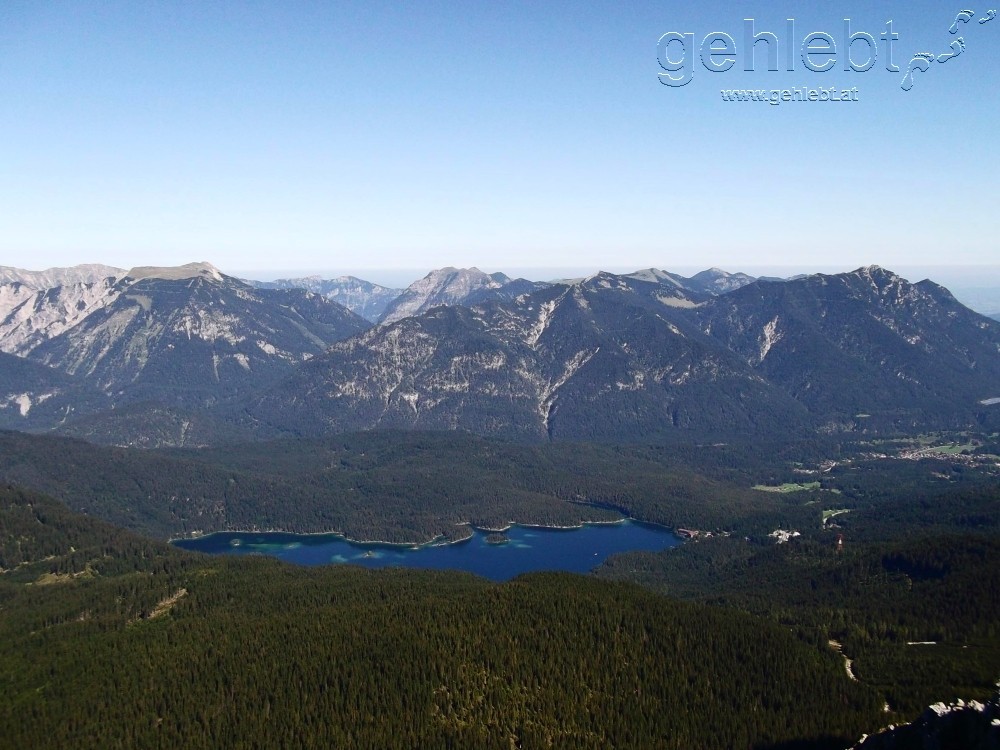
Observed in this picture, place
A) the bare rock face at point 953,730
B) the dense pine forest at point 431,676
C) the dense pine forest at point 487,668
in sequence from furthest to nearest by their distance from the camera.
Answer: the dense pine forest at point 487,668
the dense pine forest at point 431,676
the bare rock face at point 953,730

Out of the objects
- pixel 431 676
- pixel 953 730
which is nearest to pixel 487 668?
pixel 431 676

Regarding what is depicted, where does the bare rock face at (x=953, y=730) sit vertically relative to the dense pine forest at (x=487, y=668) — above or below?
above

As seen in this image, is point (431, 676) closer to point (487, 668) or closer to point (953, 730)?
point (487, 668)

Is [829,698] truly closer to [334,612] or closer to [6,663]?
[334,612]

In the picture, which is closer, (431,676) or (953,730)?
(953,730)

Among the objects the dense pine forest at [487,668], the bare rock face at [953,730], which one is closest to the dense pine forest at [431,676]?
the dense pine forest at [487,668]

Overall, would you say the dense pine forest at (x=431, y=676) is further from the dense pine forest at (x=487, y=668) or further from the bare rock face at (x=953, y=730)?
the bare rock face at (x=953, y=730)

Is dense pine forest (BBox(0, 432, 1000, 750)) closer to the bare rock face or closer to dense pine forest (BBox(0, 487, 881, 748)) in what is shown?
dense pine forest (BBox(0, 487, 881, 748))

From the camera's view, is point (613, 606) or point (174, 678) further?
point (613, 606)

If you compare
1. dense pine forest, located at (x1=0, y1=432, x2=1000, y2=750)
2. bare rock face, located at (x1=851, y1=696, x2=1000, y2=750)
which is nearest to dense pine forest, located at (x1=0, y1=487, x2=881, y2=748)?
dense pine forest, located at (x1=0, y1=432, x2=1000, y2=750)

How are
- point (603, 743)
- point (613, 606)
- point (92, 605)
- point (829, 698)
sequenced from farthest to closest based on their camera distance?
point (92, 605), point (613, 606), point (829, 698), point (603, 743)

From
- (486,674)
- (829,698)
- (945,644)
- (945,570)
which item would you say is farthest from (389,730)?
(945,570)
